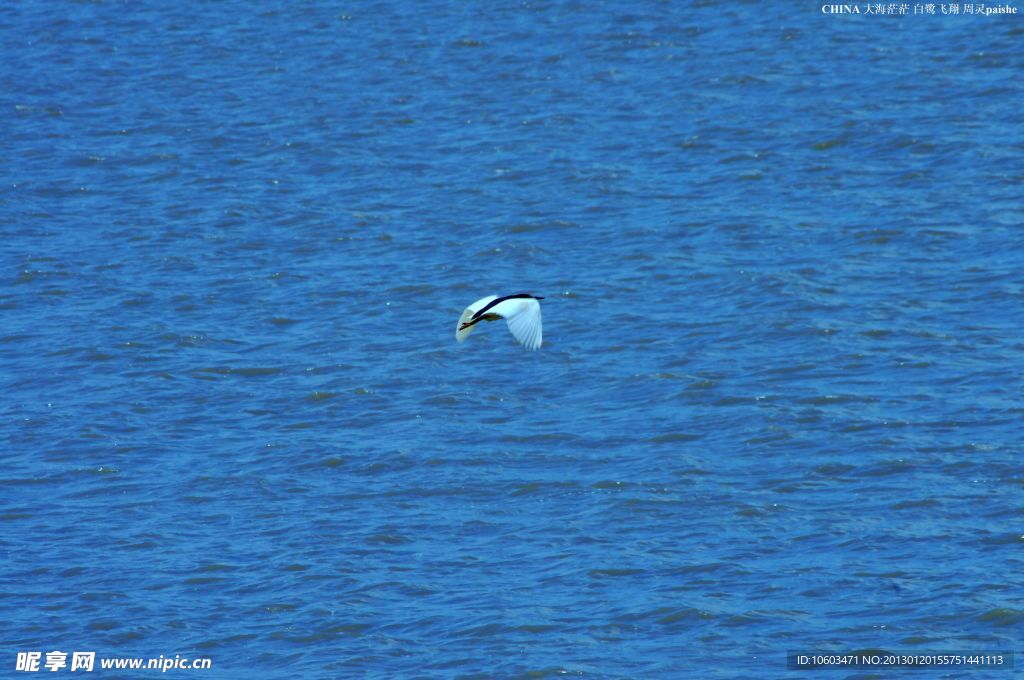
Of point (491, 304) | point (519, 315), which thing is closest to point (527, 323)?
point (519, 315)

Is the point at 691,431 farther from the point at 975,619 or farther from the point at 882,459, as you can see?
the point at 975,619

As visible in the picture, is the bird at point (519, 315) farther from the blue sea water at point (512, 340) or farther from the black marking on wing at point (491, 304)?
the blue sea water at point (512, 340)

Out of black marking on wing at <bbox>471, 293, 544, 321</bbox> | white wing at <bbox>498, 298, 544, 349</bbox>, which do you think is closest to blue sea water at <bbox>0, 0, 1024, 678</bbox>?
white wing at <bbox>498, 298, 544, 349</bbox>

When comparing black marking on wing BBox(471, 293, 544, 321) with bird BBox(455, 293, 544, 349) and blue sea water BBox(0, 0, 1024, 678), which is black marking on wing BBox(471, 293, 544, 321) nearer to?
bird BBox(455, 293, 544, 349)

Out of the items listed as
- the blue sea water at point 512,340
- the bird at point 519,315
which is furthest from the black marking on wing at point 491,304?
the blue sea water at point 512,340

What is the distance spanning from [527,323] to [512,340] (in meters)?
5.42

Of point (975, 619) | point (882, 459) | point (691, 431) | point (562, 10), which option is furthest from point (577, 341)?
point (562, 10)

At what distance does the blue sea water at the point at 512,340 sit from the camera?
1200cm

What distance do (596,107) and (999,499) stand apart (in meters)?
11.5

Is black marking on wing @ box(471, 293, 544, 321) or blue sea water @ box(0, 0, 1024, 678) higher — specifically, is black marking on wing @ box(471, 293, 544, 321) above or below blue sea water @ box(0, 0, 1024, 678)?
above

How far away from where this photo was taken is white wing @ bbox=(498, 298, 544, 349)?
1195 cm

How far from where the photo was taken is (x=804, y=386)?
1555cm

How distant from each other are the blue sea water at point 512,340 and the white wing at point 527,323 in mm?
1825

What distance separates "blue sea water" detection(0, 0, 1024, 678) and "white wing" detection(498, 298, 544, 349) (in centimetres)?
183
